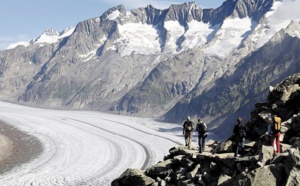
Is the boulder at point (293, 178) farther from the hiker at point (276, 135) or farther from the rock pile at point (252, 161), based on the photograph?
the hiker at point (276, 135)

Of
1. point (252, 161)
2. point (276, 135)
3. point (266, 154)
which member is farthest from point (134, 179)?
point (276, 135)

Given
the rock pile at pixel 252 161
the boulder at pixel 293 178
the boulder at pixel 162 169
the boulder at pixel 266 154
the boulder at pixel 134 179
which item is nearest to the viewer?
the boulder at pixel 293 178

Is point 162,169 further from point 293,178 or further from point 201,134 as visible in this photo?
point 293,178

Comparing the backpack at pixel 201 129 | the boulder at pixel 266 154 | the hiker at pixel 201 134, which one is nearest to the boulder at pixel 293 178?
the boulder at pixel 266 154

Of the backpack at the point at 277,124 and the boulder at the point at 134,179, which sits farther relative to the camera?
the boulder at the point at 134,179

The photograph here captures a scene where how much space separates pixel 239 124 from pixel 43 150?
34428 mm

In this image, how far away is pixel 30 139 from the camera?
205 ft

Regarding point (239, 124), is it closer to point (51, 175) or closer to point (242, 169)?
point (242, 169)

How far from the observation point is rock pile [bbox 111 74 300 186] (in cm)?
2019

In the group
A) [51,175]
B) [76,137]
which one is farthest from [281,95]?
[76,137]

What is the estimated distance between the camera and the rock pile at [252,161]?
66.2ft

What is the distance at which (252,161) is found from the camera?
22.2 metres

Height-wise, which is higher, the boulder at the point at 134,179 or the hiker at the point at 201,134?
the hiker at the point at 201,134

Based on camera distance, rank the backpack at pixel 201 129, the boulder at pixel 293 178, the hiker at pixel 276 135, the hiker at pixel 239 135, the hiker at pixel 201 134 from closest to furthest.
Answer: the boulder at pixel 293 178, the hiker at pixel 276 135, the hiker at pixel 239 135, the hiker at pixel 201 134, the backpack at pixel 201 129
